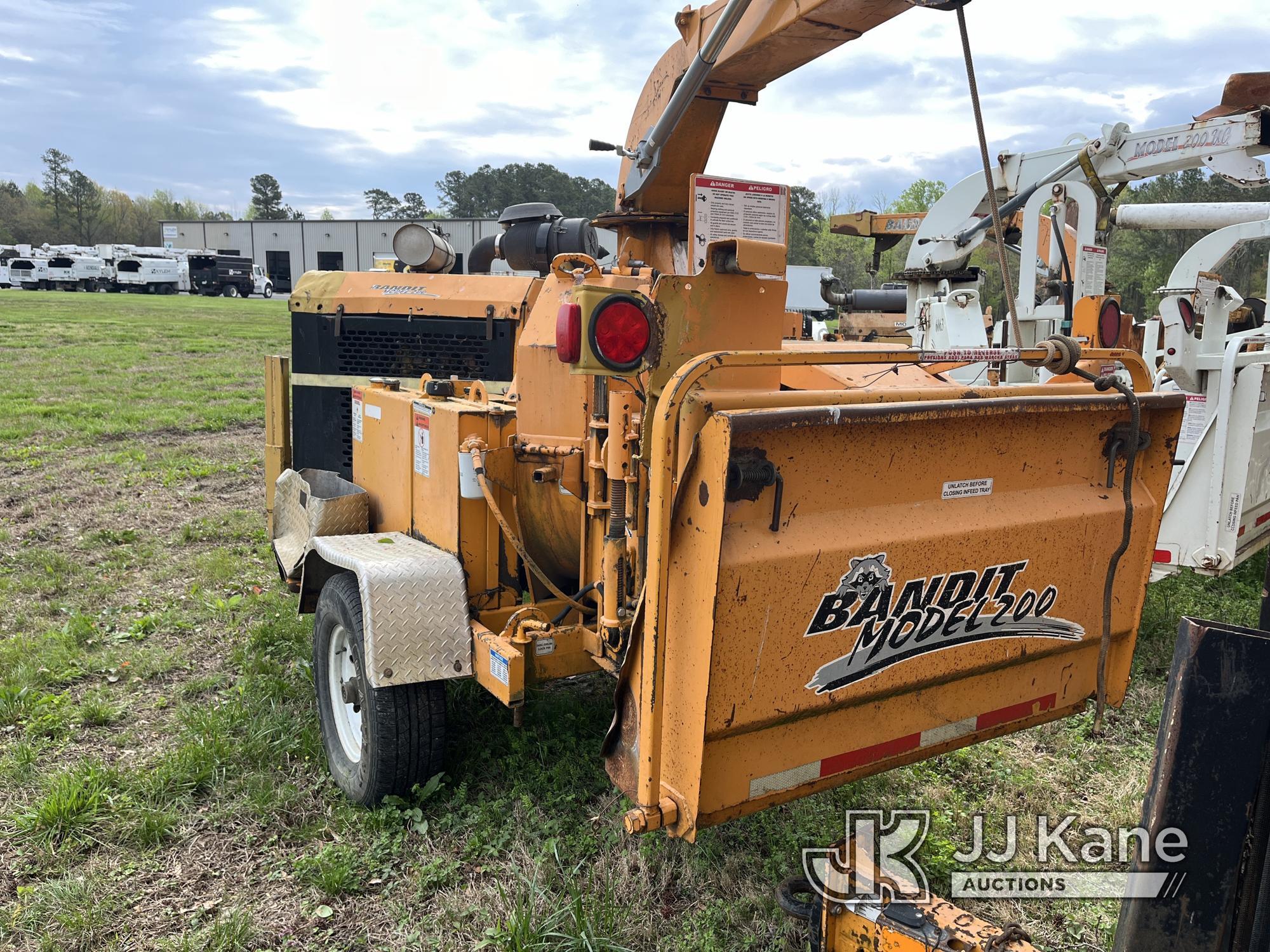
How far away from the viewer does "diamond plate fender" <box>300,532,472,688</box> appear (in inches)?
128

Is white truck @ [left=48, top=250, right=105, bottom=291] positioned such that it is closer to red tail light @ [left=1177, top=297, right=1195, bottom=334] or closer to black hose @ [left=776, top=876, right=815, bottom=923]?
red tail light @ [left=1177, top=297, right=1195, bottom=334]

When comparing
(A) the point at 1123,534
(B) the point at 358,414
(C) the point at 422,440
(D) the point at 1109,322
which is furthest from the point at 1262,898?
(B) the point at 358,414

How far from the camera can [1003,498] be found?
274cm

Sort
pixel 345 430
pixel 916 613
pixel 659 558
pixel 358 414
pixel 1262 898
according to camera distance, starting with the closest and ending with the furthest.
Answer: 1. pixel 1262 898
2. pixel 659 558
3. pixel 916 613
4. pixel 358 414
5. pixel 345 430

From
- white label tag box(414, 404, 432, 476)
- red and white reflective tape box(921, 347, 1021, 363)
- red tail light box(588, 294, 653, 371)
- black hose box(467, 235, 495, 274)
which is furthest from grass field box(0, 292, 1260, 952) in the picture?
black hose box(467, 235, 495, 274)

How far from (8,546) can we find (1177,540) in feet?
26.2

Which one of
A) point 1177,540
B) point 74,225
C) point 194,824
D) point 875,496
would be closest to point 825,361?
point 875,496

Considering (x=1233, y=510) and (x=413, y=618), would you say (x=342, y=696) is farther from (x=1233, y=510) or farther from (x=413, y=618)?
(x=1233, y=510)

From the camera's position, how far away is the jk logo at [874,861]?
2340 millimetres

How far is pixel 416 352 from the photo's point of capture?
16.4 ft

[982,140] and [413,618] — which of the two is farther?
[413,618]

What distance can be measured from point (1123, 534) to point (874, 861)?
1.28 metres

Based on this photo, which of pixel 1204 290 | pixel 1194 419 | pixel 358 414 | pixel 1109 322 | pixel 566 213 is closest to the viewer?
pixel 1109 322

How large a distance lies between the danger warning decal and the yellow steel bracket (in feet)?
1.34
